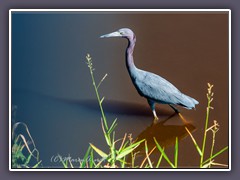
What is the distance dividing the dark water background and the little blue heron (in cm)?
3

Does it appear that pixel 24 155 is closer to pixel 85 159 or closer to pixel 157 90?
pixel 85 159

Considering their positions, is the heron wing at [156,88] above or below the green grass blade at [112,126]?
above

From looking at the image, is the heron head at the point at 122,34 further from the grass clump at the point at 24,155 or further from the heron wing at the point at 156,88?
the grass clump at the point at 24,155

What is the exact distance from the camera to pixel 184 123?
3619mm

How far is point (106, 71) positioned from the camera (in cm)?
361

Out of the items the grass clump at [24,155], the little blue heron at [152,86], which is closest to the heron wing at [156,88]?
the little blue heron at [152,86]

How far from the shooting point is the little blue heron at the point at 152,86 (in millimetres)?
3605

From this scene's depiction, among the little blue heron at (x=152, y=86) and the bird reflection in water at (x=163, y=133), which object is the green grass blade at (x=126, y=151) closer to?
the bird reflection in water at (x=163, y=133)

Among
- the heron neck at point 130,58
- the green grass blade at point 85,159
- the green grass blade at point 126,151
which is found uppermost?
the heron neck at point 130,58

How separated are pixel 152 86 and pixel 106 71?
0.29 meters

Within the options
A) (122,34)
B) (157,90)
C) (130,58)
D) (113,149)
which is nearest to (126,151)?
(113,149)

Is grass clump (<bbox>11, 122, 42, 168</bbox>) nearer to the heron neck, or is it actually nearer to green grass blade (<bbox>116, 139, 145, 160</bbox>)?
green grass blade (<bbox>116, 139, 145, 160</bbox>)

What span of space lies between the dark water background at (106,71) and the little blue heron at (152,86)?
0.03m

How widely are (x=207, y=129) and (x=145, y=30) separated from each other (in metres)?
0.70
